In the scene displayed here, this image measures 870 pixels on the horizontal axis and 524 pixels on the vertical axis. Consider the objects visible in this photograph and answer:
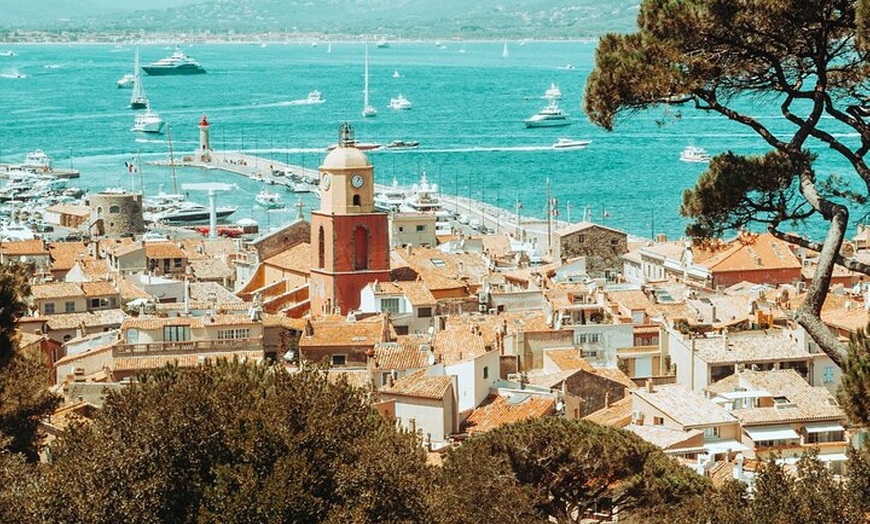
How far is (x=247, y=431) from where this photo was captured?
43.2 feet

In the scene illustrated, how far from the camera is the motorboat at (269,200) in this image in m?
74.7

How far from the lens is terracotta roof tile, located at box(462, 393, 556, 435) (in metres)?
22.5

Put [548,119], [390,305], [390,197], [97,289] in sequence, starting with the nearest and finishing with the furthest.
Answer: [390,305] < [97,289] < [390,197] < [548,119]

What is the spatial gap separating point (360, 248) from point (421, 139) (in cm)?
8440

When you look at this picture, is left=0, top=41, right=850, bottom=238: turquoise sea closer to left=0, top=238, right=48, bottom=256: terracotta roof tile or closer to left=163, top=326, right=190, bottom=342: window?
left=0, top=238, right=48, bottom=256: terracotta roof tile

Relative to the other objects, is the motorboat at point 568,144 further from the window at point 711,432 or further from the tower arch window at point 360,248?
the window at point 711,432

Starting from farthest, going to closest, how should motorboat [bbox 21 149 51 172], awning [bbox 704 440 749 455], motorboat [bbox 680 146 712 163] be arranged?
motorboat [bbox 680 146 712 163], motorboat [bbox 21 149 51 172], awning [bbox 704 440 749 455]

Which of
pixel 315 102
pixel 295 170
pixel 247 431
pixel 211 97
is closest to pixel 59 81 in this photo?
pixel 211 97

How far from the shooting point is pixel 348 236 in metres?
33.8

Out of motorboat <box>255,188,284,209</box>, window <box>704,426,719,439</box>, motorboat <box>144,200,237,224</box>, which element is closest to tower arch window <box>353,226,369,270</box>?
window <box>704,426,719,439</box>

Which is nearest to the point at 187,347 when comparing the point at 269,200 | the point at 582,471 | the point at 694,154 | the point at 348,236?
the point at 348,236

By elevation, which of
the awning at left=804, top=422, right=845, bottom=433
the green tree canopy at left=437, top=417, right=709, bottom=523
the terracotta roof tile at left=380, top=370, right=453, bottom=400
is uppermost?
the green tree canopy at left=437, top=417, right=709, bottom=523

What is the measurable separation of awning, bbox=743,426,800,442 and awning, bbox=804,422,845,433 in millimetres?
253

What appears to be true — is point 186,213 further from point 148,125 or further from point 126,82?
point 126,82
